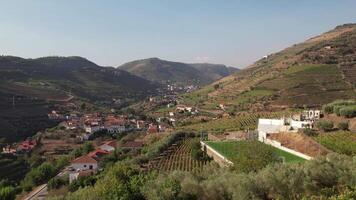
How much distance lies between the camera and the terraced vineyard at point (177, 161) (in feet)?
135

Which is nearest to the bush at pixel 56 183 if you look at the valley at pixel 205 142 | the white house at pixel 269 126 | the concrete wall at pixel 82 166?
the valley at pixel 205 142

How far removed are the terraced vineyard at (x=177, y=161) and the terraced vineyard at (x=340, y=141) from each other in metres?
11.2

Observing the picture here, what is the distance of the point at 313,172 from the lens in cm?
2134

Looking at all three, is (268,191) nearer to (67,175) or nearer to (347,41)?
(67,175)

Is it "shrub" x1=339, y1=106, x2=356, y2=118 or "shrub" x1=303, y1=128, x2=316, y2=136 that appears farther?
"shrub" x1=339, y1=106, x2=356, y2=118

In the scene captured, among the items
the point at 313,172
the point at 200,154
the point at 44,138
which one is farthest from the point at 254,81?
the point at 313,172

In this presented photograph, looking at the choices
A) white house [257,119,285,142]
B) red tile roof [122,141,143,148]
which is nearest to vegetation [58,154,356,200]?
white house [257,119,285,142]

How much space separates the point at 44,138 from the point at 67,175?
121ft

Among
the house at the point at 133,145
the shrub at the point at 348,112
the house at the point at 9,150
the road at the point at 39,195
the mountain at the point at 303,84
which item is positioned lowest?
the road at the point at 39,195

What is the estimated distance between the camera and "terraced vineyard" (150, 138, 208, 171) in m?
41.2

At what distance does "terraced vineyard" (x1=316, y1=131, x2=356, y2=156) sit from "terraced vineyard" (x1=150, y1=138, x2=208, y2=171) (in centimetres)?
1116

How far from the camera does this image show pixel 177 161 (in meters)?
45.1

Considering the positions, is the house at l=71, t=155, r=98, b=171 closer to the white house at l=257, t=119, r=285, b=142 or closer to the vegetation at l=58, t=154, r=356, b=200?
the white house at l=257, t=119, r=285, b=142

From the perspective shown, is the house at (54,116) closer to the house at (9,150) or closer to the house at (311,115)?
the house at (9,150)
